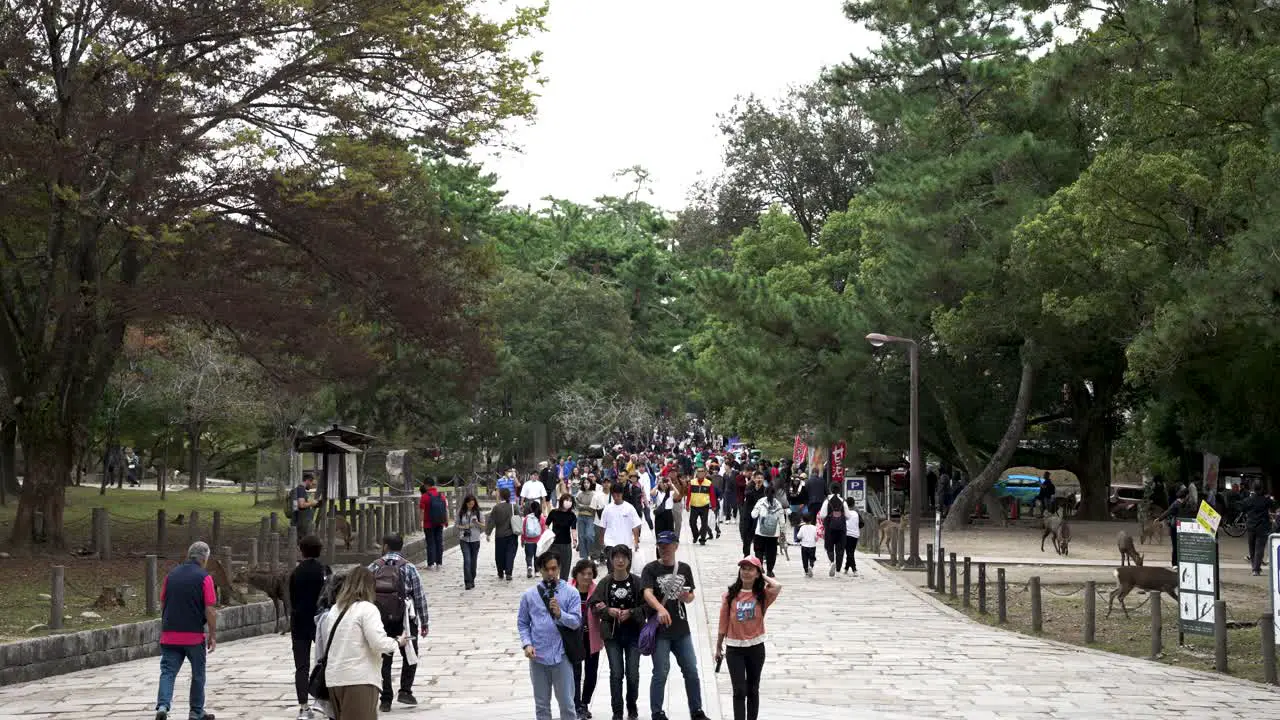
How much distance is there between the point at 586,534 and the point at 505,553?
139cm

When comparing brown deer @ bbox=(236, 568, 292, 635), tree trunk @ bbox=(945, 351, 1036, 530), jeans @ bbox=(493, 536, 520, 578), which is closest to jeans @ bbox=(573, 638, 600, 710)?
brown deer @ bbox=(236, 568, 292, 635)

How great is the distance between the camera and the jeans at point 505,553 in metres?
24.7

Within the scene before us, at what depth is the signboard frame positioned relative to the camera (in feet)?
53.7

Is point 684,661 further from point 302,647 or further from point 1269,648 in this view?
point 1269,648

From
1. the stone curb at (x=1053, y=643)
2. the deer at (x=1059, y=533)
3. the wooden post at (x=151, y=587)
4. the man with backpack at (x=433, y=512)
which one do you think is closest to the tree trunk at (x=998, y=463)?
the deer at (x=1059, y=533)

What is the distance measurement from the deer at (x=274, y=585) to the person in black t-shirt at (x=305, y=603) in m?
2.48

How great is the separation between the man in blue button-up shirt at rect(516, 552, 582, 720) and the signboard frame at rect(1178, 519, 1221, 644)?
8.38 metres

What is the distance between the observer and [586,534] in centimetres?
2491

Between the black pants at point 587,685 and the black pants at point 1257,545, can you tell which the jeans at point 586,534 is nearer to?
the black pants at point 587,685

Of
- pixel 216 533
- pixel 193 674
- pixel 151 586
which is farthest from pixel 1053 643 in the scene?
pixel 216 533

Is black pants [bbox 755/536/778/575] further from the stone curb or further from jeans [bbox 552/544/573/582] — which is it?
jeans [bbox 552/544/573/582]

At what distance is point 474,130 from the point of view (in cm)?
2717

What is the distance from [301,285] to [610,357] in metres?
31.5

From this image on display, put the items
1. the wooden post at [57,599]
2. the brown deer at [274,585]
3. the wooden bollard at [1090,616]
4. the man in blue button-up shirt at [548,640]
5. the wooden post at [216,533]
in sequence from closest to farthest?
1. the man in blue button-up shirt at [548,640]
2. the brown deer at [274,585]
3. the wooden post at [57,599]
4. the wooden bollard at [1090,616]
5. the wooden post at [216,533]
